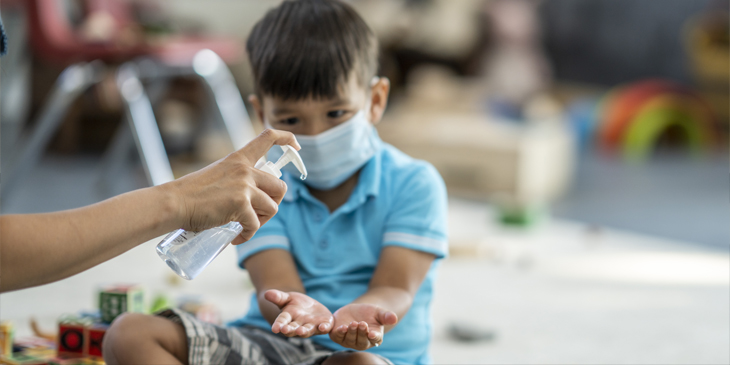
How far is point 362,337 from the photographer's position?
2.10ft

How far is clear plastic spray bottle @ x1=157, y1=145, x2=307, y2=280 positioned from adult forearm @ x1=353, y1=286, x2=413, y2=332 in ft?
0.52

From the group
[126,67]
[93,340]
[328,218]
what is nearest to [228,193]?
[328,218]

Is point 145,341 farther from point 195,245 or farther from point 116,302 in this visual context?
point 116,302

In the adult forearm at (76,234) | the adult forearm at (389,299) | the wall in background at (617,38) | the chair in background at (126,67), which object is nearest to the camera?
the adult forearm at (76,234)

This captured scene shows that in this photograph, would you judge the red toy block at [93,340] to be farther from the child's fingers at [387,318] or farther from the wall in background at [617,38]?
the wall in background at [617,38]

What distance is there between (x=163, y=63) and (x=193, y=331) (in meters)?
1.23

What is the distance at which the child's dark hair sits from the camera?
793mm

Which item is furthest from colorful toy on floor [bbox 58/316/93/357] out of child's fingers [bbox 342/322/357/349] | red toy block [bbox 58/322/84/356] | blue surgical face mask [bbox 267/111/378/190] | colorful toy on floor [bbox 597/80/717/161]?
colorful toy on floor [bbox 597/80/717/161]

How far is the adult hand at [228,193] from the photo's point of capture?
0.57 metres

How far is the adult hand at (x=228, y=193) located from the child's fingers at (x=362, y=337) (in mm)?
129

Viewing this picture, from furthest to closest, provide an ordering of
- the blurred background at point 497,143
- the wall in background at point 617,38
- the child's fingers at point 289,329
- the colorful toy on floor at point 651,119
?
the wall in background at point 617,38
the colorful toy on floor at point 651,119
the blurred background at point 497,143
the child's fingers at point 289,329

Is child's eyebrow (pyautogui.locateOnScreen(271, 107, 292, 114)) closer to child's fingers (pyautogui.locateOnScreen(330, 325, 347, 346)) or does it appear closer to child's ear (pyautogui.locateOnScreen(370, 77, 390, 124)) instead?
child's ear (pyautogui.locateOnScreen(370, 77, 390, 124))

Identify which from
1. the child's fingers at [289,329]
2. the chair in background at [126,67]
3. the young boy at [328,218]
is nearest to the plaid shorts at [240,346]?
the young boy at [328,218]

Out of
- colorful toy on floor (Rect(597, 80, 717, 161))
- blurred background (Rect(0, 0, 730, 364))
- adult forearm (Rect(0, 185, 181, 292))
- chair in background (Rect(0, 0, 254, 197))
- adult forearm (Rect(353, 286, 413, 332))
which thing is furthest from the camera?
colorful toy on floor (Rect(597, 80, 717, 161))
